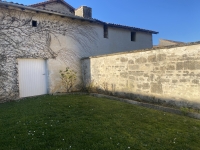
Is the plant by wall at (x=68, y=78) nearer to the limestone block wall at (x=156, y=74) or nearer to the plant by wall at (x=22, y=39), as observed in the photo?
the plant by wall at (x=22, y=39)

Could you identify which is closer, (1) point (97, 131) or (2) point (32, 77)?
(1) point (97, 131)

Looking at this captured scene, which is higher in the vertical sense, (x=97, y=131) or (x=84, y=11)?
(x=84, y=11)

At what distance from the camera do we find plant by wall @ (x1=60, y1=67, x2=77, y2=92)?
9.51 m

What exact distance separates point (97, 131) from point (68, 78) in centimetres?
623

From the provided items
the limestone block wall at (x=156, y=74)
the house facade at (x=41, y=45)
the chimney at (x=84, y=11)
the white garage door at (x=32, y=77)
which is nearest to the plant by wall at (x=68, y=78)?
the house facade at (x=41, y=45)

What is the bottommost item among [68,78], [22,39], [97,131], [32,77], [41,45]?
[97,131]

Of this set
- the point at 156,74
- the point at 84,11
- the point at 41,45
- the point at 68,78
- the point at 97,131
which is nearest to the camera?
the point at 97,131

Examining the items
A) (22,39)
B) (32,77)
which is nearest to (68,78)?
(32,77)

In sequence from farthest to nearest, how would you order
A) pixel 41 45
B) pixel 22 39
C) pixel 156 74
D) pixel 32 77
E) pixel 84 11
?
pixel 84 11 → pixel 41 45 → pixel 32 77 → pixel 22 39 → pixel 156 74

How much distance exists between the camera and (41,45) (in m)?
9.09

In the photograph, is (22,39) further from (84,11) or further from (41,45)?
(84,11)

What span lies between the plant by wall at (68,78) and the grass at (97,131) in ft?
14.6

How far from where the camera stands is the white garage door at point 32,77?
28.0ft

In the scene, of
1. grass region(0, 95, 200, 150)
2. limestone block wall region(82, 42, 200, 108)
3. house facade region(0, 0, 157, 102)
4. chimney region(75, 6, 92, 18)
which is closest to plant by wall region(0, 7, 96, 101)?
house facade region(0, 0, 157, 102)
